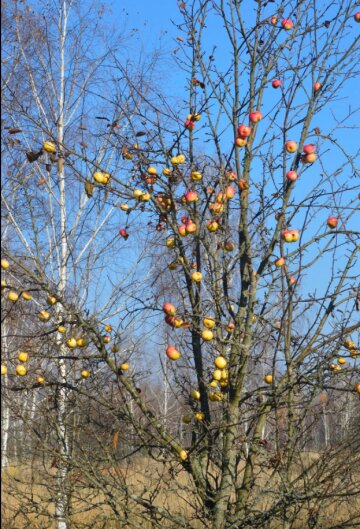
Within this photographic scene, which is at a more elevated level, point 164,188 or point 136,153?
point 136,153

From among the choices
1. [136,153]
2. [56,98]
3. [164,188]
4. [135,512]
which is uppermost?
[56,98]

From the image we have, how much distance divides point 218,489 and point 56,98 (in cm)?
467

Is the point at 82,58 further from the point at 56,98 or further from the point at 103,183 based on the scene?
the point at 103,183

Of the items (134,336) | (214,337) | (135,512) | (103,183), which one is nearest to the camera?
(135,512)

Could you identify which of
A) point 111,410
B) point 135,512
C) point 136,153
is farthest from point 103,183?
point 135,512

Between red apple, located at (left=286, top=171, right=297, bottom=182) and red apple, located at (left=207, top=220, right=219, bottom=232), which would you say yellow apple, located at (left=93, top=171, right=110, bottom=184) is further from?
red apple, located at (left=286, top=171, right=297, bottom=182)

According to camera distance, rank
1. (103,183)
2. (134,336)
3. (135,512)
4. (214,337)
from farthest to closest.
Result: (134,336) → (103,183) → (214,337) → (135,512)

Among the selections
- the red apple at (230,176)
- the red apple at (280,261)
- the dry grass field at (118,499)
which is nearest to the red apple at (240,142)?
the red apple at (230,176)

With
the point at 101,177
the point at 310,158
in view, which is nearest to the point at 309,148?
the point at 310,158

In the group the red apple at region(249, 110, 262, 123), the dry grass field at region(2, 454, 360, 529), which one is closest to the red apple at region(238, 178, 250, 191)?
the red apple at region(249, 110, 262, 123)

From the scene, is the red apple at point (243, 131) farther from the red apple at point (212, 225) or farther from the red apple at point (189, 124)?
the red apple at point (212, 225)

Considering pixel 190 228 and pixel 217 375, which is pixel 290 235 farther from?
pixel 217 375

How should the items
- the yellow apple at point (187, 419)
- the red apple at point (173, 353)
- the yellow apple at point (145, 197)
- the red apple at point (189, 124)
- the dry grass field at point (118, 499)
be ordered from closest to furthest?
the dry grass field at point (118, 499), the red apple at point (173, 353), the yellow apple at point (145, 197), the yellow apple at point (187, 419), the red apple at point (189, 124)

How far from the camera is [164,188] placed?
2.64m
